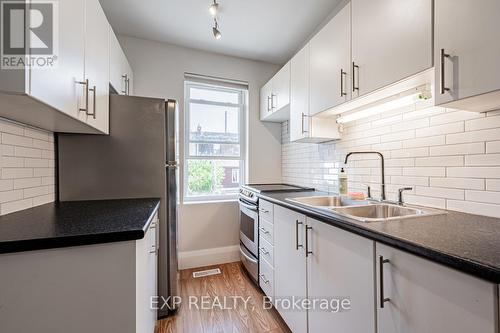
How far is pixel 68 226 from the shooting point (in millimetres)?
922

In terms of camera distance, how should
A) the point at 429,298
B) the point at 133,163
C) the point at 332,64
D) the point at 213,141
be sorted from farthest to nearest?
the point at 213,141 < the point at 133,163 < the point at 332,64 < the point at 429,298

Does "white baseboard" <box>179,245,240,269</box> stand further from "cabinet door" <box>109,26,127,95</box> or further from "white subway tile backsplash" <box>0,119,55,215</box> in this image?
"cabinet door" <box>109,26,127,95</box>

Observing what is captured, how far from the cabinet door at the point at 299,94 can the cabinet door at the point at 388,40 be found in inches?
23.1

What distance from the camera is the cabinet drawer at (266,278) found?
187 centimetres

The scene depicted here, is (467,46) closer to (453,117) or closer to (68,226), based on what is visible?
(453,117)

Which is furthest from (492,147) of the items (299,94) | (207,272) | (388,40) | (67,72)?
(207,272)

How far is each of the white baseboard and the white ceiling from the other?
251cm

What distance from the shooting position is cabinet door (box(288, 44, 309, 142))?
1.99 meters

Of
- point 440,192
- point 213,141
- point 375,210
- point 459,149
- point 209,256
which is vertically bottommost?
point 209,256

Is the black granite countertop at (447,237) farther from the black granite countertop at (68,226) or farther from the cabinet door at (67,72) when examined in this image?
the cabinet door at (67,72)

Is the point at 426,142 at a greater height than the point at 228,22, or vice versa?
the point at 228,22

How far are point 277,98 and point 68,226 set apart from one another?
2222mm

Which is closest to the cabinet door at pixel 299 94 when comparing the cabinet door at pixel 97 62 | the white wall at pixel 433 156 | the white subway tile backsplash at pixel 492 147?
the white wall at pixel 433 156

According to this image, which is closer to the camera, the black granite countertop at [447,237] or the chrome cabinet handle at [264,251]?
the black granite countertop at [447,237]
